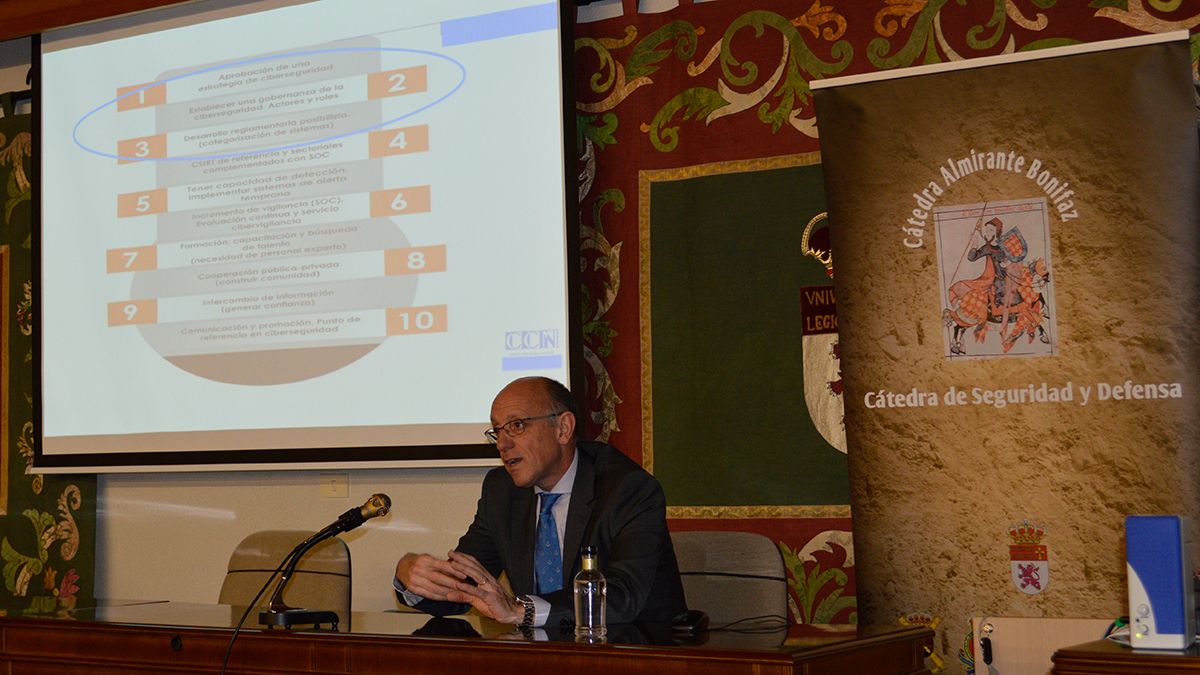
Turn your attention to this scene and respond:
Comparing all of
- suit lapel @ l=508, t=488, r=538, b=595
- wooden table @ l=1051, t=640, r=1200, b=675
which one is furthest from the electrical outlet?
wooden table @ l=1051, t=640, r=1200, b=675

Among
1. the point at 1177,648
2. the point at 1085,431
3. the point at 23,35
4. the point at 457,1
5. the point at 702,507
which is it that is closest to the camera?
the point at 1177,648

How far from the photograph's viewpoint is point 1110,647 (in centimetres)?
233

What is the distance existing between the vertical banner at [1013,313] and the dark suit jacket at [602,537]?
→ 2.14 feet

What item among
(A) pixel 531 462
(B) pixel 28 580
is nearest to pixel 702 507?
(A) pixel 531 462

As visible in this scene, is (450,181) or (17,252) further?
(17,252)

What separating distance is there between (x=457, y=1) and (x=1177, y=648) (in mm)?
2935

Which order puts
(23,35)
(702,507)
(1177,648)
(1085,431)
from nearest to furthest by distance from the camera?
1. (1177,648)
2. (1085,431)
3. (702,507)
4. (23,35)

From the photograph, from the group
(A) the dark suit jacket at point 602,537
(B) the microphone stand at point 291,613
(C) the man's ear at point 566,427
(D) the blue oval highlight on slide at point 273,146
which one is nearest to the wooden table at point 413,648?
(B) the microphone stand at point 291,613

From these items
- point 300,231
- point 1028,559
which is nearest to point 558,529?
point 1028,559

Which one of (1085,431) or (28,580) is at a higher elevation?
(1085,431)

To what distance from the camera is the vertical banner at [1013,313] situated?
3.04 metres

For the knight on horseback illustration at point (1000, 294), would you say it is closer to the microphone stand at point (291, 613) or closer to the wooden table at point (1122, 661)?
the wooden table at point (1122, 661)

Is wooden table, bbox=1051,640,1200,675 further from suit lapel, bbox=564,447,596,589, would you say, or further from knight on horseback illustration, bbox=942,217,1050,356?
suit lapel, bbox=564,447,596,589

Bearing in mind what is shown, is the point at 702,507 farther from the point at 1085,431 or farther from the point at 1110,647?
the point at 1110,647
